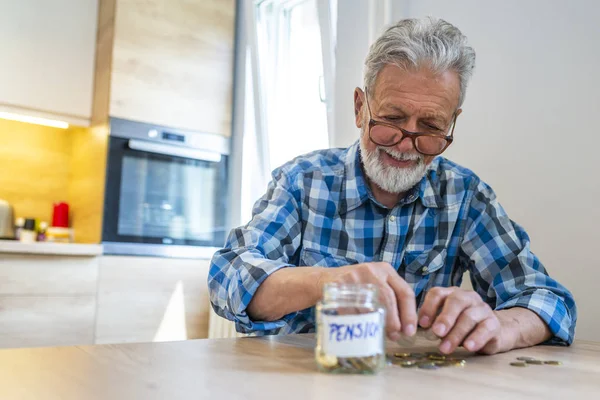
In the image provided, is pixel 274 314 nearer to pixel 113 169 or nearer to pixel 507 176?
pixel 507 176

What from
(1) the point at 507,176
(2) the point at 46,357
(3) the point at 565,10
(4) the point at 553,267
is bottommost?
(2) the point at 46,357

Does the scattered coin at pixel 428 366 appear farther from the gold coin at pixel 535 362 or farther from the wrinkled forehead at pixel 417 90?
the wrinkled forehead at pixel 417 90

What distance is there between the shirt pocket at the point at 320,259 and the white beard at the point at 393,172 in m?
0.20

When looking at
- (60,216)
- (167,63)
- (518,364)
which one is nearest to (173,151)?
(167,63)

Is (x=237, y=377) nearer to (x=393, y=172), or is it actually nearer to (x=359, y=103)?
(x=393, y=172)

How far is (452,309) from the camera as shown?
889 mm

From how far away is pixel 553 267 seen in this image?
64.5 inches

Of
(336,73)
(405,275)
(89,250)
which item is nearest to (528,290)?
(405,275)

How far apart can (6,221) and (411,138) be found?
229cm

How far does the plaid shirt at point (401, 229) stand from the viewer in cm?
138

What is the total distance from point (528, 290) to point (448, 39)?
58 centimetres

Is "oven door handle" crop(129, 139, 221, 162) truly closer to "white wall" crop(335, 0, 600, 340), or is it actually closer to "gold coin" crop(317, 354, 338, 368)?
"white wall" crop(335, 0, 600, 340)

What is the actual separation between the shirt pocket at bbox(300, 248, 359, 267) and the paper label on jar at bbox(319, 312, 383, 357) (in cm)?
74

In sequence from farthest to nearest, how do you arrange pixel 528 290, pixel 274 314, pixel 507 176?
1. pixel 507 176
2. pixel 528 290
3. pixel 274 314
